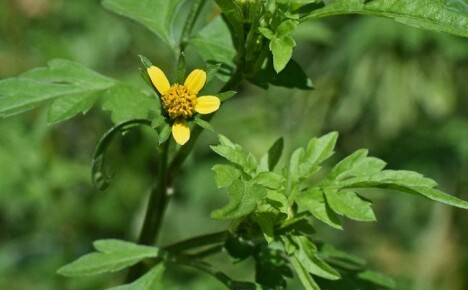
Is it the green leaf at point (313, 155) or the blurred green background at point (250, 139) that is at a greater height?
the green leaf at point (313, 155)

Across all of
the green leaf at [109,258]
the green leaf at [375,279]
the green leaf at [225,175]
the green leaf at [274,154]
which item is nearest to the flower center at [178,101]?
the green leaf at [225,175]

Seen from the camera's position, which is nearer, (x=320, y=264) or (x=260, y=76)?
(x=320, y=264)

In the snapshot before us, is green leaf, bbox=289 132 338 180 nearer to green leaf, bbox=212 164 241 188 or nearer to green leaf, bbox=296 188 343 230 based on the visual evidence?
green leaf, bbox=296 188 343 230

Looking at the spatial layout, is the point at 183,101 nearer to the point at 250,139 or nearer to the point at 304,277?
the point at 304,277

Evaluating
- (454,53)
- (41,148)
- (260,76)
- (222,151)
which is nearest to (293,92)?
(454,53)

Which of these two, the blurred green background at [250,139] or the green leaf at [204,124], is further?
the blurred green background at [250,139]

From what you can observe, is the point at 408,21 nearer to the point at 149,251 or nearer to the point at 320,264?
the point at 320,264

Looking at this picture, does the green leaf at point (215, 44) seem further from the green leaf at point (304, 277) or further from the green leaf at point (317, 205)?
the green leaf at point (304, 277)
